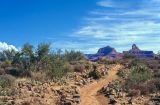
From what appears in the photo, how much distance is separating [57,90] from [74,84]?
4.82m

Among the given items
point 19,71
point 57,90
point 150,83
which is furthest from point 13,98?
point 19,71

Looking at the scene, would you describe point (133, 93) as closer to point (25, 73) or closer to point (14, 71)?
point (25, 73)

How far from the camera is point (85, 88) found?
3472 cm

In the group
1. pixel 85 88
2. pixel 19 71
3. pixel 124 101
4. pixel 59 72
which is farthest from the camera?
pixel 19 71

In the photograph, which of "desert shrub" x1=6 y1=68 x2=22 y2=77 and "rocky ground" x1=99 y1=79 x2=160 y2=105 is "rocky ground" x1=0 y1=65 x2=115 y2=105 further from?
"desert shrub" x1=6 y1=68 x2=22 y2=77

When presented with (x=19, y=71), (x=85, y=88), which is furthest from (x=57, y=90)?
(x=19, y=71)

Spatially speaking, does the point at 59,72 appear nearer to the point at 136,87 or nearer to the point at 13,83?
the point at 13,83

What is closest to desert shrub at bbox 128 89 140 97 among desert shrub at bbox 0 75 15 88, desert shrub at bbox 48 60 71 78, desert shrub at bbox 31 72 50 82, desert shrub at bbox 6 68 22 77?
desert shrub at bbox 0 75 15 88

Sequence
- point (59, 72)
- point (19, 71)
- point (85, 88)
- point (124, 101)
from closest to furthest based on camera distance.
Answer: point (124, 101)
point (85, 88)
point (59, 72)
point (19, 71)

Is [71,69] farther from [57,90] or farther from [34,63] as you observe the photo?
[57,90]

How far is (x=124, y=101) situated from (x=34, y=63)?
21334 millimetres

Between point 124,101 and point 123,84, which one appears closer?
point 124,101

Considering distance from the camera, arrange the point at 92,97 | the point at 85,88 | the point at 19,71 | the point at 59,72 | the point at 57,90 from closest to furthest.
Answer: the point at 92,97
the point at 57,90
the point at 85,88
the point at 59,72
the point at 19,71

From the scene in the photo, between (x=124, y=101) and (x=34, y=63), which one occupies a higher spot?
(x=34, y=63)
